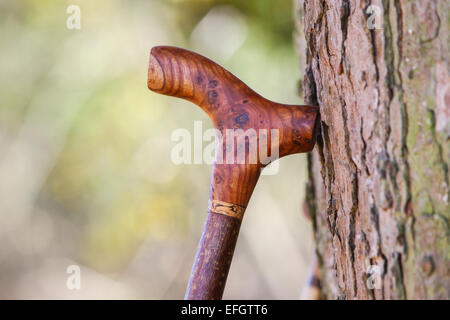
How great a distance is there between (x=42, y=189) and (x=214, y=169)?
220 centimetres

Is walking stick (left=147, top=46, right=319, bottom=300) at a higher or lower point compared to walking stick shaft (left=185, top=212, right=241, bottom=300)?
higher

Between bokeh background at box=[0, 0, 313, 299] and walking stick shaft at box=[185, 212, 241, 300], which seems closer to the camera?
walking stick shaft at box=[185, 212, 241, 300]

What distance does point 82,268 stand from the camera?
251cm

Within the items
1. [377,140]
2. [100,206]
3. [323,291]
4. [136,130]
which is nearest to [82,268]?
[100,206]

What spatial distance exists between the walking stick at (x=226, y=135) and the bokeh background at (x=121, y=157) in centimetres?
177

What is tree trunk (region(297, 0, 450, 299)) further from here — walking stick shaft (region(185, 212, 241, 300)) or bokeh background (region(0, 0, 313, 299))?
bokeh background (region(0, 0, 313, 299))

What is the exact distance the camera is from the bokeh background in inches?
94.7

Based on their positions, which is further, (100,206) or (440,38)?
(100,206)

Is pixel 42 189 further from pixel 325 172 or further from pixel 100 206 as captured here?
pixel 325 172

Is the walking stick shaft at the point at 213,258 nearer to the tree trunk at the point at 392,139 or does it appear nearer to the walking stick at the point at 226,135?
the walking stick at the point at 226,135

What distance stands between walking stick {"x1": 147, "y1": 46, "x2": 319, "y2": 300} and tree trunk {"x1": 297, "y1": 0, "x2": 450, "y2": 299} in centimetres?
6

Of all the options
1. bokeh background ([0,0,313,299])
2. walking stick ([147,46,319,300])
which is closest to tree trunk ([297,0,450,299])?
walking stick ([147,46,319,300])

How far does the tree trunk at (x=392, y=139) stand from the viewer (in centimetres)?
49

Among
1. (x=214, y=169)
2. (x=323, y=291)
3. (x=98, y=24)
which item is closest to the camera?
(x=214, y=169)
